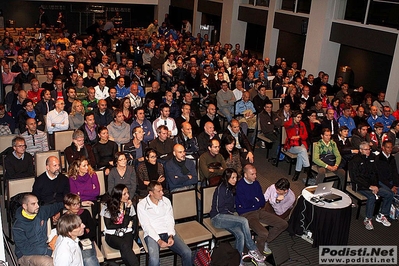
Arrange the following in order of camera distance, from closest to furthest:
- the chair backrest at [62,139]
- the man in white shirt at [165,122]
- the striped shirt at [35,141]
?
1. the striped shirt at [35,141]
2. the chair backrest at [62,139]
3. the man in white shirt at [165,122]

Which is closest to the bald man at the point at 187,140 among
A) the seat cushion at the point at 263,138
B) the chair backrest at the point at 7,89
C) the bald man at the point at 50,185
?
the seat cushion at the point at 263,138

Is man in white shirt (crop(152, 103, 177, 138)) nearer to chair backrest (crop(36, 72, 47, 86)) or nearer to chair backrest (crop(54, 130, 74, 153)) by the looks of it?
chair backrest (crop(54, 130, 74, 153))

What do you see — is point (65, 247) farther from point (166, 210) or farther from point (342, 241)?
point (342, 241)

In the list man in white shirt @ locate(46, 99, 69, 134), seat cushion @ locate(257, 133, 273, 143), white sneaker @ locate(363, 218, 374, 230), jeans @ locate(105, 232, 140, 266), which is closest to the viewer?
jeans @ locate(105, 232, 140, 266)

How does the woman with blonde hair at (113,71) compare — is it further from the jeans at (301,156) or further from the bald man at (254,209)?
the bald man at (254,209)

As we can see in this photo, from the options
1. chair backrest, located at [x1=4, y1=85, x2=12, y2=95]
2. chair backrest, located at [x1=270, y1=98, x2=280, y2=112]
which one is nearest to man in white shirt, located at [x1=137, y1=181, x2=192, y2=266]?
chair backrest, located at [x1=270, y1=98, x2=280, y2=112]

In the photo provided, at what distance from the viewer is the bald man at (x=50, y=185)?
5.65 m

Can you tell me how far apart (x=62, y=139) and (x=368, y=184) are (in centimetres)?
498

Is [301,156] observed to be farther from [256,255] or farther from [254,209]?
[256,255]

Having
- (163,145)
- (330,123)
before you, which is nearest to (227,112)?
(330,123)

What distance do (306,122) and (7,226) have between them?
5800 millimetres

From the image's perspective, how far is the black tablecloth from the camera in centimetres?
596

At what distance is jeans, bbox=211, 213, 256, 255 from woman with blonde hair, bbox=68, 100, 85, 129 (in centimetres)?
366

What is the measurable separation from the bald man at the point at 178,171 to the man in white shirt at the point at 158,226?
1.02m
